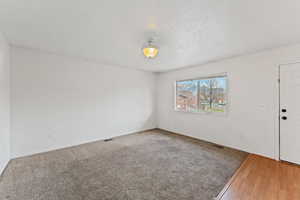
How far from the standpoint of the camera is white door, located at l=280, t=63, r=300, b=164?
8.36 feet

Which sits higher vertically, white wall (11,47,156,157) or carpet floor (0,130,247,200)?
white wall (11,47,156,157)

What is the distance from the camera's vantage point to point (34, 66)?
3.02 meters

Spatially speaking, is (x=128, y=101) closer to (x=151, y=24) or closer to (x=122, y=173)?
(x=122, y=173)

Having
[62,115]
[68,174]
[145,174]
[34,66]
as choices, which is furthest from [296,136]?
[34,66]

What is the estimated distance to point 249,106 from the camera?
3154 mm

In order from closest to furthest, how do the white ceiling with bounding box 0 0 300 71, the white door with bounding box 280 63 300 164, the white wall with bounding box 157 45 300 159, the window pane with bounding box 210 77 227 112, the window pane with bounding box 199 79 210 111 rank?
the white ceiling with bounding box 0 0 300 71 → the white door with bounding box 280 63 300 164 → the white wall with bounding box 157 45 300 159 → the window pane with bounding box 210 77 227 112 → the window pane with bounding box 199 79 210 111

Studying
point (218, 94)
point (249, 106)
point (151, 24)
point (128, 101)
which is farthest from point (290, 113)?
point (128, 101)

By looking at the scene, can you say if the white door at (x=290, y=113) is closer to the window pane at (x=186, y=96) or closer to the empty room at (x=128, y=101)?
the empty room at (x=128, y=101)

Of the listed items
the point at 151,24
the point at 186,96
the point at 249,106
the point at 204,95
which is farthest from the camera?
the point at 186,96

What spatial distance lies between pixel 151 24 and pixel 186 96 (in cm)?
323

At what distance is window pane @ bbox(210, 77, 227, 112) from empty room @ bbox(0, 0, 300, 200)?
0.03 m

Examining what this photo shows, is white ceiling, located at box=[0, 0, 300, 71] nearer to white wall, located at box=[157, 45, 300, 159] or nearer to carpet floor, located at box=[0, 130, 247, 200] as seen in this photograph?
white wall, located at box=[157, 45, 300, 159]

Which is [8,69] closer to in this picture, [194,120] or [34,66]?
[34,66]

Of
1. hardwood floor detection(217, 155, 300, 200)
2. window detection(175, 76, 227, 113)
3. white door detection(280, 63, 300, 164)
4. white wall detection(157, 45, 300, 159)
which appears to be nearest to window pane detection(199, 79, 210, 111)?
window detection(175, 76, 227, 113)
